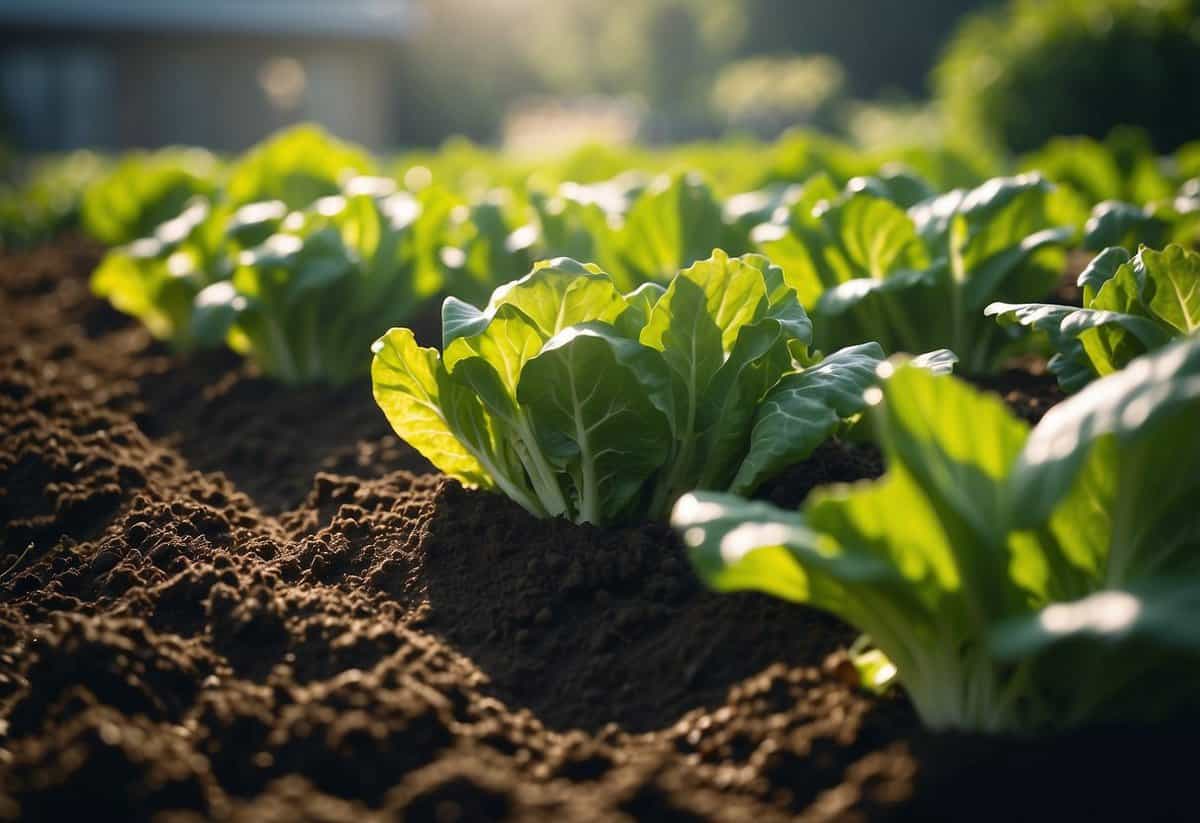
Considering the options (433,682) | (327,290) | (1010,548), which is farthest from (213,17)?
(1010,548)

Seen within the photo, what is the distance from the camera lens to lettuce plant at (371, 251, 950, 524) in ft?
8.43

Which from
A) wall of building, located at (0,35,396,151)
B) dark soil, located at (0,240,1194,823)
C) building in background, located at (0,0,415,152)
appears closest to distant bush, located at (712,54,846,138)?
building in background, located at (0,0,415,152)

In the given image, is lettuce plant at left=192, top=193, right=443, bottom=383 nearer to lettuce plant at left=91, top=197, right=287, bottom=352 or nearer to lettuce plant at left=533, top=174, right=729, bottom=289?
lettuce plant at left=91, top=197, right=287, bottom=352

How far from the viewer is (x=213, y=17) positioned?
22.0 meters

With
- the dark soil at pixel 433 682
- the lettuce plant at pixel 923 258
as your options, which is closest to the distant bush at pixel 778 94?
the lettuce plant at pixel 923 258

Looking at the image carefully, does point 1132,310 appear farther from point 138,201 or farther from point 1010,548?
point 138,201

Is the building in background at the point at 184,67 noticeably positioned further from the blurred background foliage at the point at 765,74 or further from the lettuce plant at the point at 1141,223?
the lettuce plant at the point at 1141,223

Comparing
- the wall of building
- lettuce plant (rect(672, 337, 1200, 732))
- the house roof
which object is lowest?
lettuce plant (rect(672, 337, 1200, 732))

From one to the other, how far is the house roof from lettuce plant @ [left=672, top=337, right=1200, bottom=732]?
22161 mm

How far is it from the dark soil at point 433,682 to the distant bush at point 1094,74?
23.6ft

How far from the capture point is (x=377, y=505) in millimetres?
3346

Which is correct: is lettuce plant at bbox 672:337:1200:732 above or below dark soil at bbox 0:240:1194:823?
above

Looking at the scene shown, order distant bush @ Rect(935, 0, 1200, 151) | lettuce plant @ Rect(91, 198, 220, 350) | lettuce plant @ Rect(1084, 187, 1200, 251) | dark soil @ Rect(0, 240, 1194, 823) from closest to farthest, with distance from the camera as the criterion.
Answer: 1. dark soil @ Rect(0, 240, 1194, 823)
2. lettuce plant @ Rect(1084, 187, 1200, 251)
3. lettuce plant @ Rect(91, 198, 220, 350)
4. distant bush @ Rect(935, 0, 1200, 151)

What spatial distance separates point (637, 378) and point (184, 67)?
22833 mm
